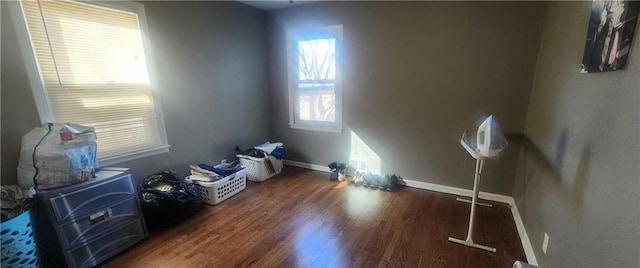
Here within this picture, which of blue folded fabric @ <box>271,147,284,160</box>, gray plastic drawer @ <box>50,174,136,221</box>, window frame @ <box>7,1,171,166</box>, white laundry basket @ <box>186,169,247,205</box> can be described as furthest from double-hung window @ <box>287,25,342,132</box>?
gray plastic drawer @ <box>50,174,136,221</box>

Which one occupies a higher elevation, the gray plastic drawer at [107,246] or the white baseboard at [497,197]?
the gray plastic drawer at [107,246]

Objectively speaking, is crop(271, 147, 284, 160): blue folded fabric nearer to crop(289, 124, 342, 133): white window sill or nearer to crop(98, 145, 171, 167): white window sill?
crop(289, 124, 342, 133): white window sill

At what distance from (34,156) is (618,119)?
313 cm

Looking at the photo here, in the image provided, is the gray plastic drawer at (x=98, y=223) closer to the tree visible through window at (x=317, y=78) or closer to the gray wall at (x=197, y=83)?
the gray wall at (x=197, y=83)

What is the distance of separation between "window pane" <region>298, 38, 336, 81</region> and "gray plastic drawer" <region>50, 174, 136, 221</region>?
7.59ft

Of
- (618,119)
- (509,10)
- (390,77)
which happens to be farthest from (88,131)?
(509,10)

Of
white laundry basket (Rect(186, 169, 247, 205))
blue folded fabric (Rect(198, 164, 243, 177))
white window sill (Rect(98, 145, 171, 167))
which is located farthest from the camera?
blue folded fabric (Rect(198, 164, 243, 177))

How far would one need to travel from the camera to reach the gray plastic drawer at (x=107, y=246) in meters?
1.66

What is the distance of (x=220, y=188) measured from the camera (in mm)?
2621

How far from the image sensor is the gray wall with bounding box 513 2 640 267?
90 cm

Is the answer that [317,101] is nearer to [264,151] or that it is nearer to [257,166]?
[264,151]

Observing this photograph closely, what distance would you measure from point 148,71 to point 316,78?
1.88 metres

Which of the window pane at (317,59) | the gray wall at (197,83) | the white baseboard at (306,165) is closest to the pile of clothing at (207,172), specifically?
the gray wall at (197,83)

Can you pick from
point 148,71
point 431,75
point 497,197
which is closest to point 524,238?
point 497,197
